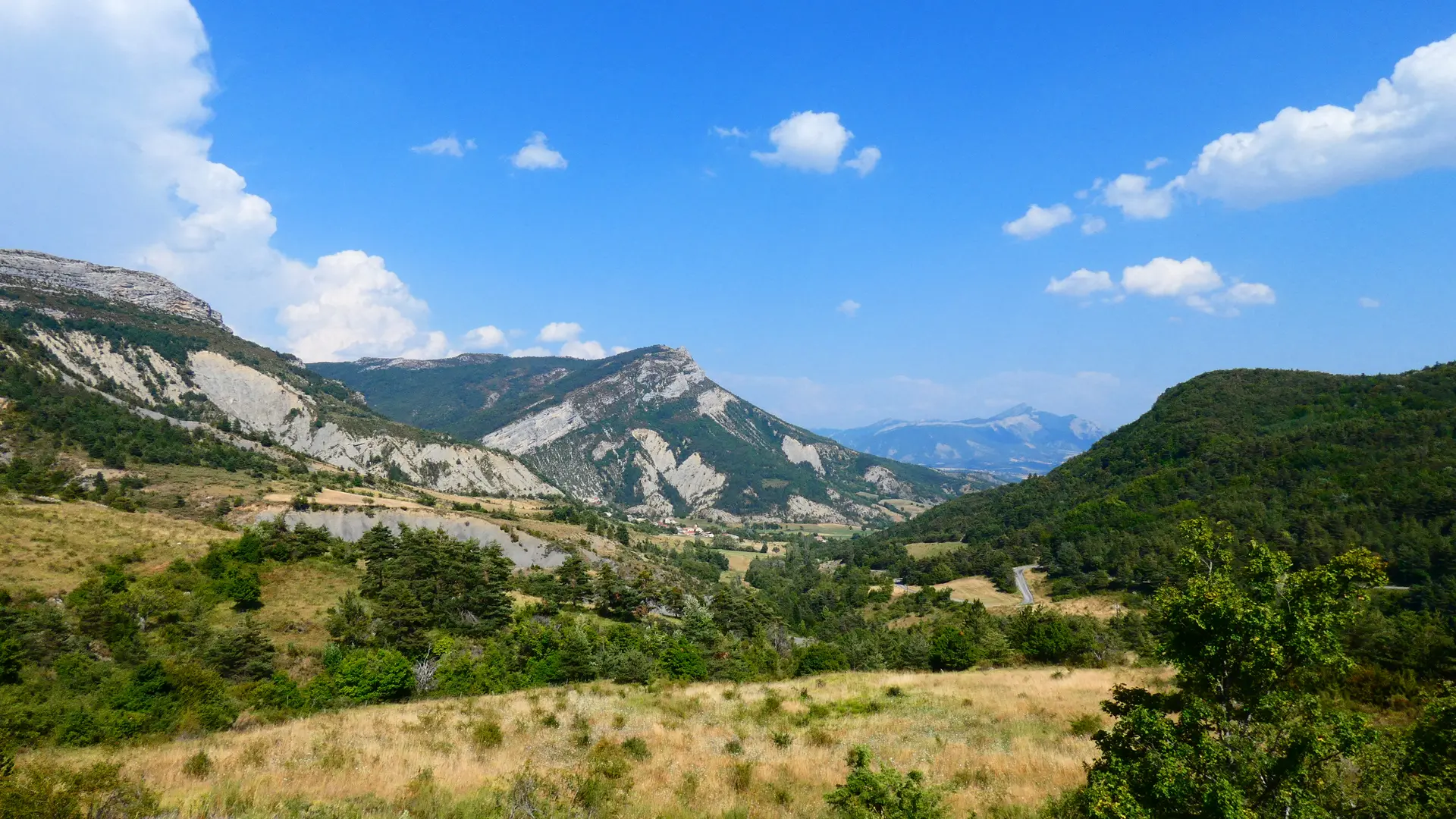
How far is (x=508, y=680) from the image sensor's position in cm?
3164

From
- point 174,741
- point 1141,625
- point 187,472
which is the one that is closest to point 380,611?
point 174,741

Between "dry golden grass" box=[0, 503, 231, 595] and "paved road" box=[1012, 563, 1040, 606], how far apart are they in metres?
102

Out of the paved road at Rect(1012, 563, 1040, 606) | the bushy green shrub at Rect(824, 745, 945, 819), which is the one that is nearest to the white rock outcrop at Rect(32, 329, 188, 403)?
the bushy green shrub at Rect(824, 745, 945, 819)

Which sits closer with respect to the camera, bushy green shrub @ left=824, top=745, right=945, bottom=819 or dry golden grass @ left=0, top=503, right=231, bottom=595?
bushy green shrub @ left=824, top=745, right=945, bottom=819

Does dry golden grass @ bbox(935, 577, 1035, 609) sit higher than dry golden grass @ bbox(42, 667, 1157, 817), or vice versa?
dry golden grass @ bbox(42, 667, 1157, 817)

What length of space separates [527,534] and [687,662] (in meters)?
66.8

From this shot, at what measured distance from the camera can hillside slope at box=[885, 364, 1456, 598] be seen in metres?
86.0

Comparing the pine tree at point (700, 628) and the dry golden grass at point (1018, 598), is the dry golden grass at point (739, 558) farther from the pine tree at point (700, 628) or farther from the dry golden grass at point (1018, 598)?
the pine tree at point (700, 628)

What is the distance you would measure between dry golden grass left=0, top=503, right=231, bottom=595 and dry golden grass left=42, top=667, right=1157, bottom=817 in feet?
129

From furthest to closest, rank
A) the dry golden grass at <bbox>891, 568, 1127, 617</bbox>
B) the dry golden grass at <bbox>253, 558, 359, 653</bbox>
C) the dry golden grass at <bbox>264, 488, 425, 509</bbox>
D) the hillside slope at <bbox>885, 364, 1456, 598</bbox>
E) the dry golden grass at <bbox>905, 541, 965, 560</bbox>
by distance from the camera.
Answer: the dry golden grass at <bbox>905, 541, 965, 560</bbox> < the hillside slope at <bbox>885, 364, 1456, 598</bbox> < the dry golden grass at <bbox>264, 488, 425, 509</bbox> < the dry golden grass at <bbox>891, 568, 1127, 617</bbox> < the dry golden grass at <bbox>253, 558, 359, 653</bbox>

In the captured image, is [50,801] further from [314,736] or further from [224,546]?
[224,546]

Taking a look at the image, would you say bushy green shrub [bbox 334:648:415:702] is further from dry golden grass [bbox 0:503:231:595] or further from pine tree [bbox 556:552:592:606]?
pine tree [bbox 556:552:592:606]

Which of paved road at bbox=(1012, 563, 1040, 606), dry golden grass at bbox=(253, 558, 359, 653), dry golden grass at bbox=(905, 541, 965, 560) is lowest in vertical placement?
dry golden grass at bbox=(905, 541, 965, 560)

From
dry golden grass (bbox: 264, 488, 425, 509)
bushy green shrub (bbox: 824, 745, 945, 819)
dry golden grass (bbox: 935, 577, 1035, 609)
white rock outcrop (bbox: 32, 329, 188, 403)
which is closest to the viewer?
bushy green shrub (bbox: 824, 745, 945, 819)
